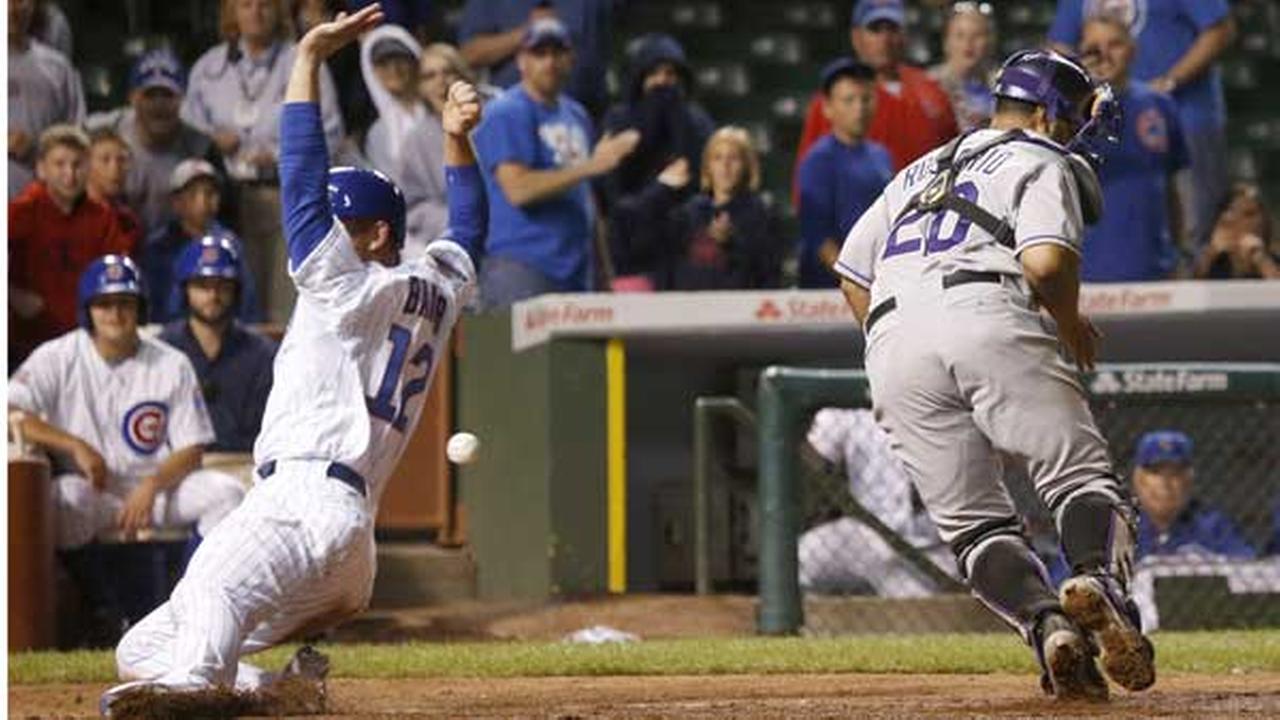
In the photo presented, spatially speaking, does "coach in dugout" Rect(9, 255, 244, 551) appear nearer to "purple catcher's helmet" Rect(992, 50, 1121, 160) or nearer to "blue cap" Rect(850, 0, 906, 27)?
"blue cap" Rect(850, 0, 906, 27)

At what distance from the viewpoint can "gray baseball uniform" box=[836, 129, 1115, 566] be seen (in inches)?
249

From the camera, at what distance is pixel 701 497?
11227 mm

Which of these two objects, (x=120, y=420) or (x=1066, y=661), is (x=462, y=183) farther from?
(x=120, y=420)

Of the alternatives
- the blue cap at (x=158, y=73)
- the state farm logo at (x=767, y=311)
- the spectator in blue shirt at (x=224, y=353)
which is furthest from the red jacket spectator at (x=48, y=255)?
the state farm logo at (x=767, y=311)

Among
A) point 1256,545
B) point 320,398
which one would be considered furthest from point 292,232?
point 1256,545

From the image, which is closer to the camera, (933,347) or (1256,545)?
(933,347)

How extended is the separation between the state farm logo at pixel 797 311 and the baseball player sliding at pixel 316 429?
15.7 ft

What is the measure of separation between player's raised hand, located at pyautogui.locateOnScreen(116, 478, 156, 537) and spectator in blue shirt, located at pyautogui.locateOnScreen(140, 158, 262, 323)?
1.56 m

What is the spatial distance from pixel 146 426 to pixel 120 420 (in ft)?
0.38

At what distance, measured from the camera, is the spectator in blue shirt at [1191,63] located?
43.2ft

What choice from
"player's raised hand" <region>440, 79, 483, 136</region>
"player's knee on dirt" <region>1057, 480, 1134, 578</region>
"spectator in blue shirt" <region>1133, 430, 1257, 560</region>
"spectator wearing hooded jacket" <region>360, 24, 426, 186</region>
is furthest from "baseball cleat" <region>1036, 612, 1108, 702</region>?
"spectator wearing hooded jacket" <region>360, 24, 426, 186</region>

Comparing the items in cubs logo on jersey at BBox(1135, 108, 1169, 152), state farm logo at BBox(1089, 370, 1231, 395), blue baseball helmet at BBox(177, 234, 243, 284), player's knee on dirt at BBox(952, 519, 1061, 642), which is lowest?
player's knee on dirt at BBox(952, 519, 1061, 642)

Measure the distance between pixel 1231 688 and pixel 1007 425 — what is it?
1.20 m

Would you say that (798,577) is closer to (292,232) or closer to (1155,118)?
(1155,118)
